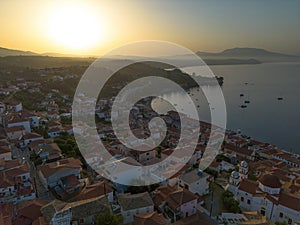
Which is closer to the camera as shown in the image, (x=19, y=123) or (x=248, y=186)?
(x=248, y=186)

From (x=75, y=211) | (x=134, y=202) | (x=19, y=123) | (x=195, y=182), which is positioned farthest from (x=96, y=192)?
(x=19, y=123)

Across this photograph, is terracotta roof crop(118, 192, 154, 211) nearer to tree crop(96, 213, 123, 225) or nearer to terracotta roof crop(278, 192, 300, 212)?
tree crop(96, 213, 123, 225)

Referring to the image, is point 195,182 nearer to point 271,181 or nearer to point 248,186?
point 248,186

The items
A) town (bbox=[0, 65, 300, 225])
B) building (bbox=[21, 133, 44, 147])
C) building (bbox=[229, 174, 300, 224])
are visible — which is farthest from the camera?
building (bbox=[21, 133, 44, 147])

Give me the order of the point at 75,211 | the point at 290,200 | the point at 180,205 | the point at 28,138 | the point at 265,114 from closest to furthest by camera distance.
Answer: the point at 75,211 → the point at 180,205 → the point at 290,200 → the point at 28,138 → the point at 265,114

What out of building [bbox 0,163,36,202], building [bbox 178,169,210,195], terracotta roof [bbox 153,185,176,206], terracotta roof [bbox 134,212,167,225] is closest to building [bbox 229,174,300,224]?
building [bbox 178,169,210,195]

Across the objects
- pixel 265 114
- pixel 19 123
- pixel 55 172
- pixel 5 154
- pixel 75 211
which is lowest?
pixel 265 114
